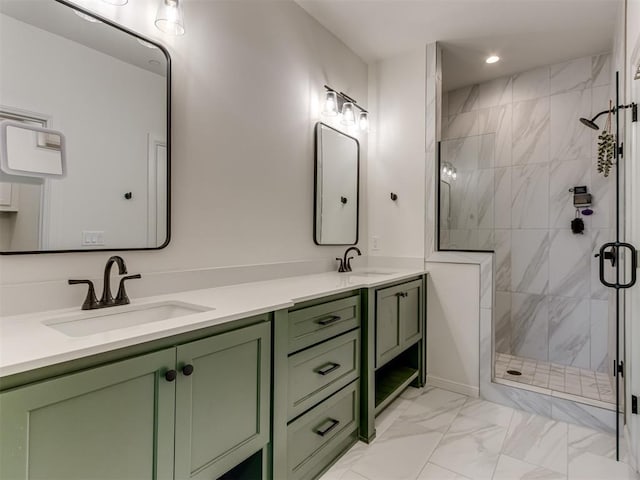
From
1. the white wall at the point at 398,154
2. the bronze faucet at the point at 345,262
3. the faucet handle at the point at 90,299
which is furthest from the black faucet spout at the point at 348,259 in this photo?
the faucet handle at the point at 90,299

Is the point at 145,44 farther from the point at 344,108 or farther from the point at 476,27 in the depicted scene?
the point at 476,27

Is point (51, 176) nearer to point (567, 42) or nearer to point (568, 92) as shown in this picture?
point (567, 42)

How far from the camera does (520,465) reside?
1.74 meters

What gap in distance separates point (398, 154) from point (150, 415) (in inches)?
103

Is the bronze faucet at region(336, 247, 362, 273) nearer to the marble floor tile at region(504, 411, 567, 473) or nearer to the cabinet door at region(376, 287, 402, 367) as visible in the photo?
the cabinet door at region(376, 287, 402, 367)

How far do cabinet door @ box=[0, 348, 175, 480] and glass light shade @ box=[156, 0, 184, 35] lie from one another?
4.58 feet

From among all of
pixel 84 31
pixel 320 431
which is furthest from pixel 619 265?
pixel 84 31

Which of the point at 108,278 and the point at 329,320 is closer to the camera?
the point at 108,278

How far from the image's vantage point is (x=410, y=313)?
8.07 ft

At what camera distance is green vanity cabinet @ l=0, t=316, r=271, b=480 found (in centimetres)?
77

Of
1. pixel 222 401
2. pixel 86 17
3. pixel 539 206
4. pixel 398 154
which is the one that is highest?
pixel 86 17

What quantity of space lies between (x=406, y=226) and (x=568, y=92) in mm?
1955

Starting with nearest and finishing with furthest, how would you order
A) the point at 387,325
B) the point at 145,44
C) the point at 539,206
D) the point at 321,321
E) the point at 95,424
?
1. the point at 95,424
2. the point at 145,44
3. the point at 321,321
4. the point at 387,325
5. the point at 539,206

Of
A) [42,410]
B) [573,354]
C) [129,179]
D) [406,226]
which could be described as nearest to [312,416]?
[42,410]
